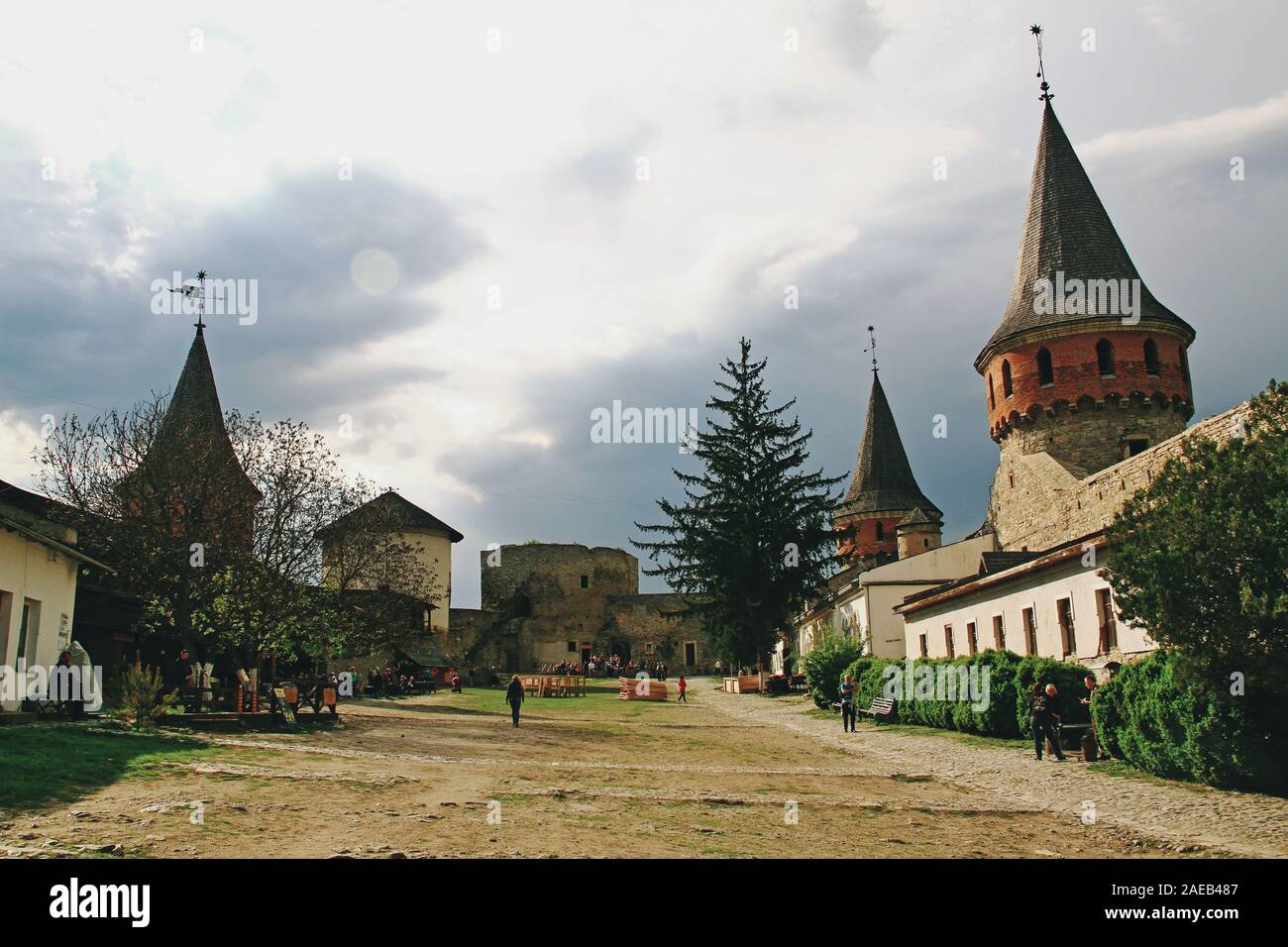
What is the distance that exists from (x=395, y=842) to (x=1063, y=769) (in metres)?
11.6

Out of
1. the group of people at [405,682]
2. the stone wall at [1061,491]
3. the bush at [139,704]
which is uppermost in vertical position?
the stone wall at [1061,491]

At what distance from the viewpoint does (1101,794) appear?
13133 millimetres

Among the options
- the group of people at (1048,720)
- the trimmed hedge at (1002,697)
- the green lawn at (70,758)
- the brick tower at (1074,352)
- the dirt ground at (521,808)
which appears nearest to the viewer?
the dirt ground at (521,808)

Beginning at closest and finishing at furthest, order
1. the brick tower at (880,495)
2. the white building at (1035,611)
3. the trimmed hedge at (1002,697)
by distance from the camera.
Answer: the trimmed hedge at (1002,697) < the white building at (1035,611) < the brick tower at (880,495)

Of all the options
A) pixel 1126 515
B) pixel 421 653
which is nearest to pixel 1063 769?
pixel 1126 515

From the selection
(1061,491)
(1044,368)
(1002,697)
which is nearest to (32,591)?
(1002,697)

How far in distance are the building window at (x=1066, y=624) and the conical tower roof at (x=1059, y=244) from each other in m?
15.4

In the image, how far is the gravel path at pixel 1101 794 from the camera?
33.7 ft

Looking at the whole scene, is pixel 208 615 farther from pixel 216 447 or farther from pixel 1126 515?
pixel 1126 515

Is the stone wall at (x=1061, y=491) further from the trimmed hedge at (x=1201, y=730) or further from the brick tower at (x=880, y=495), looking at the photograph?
the brick tower at (x=880, y=495)

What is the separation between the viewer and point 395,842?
830 centimetres

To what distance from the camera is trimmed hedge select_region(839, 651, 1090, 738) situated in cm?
1848

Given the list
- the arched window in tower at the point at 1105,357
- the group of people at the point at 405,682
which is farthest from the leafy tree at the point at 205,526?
the arched window in tower at the point at 1105,357

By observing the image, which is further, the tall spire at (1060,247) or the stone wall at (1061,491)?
the tall spire at (1060,247)
